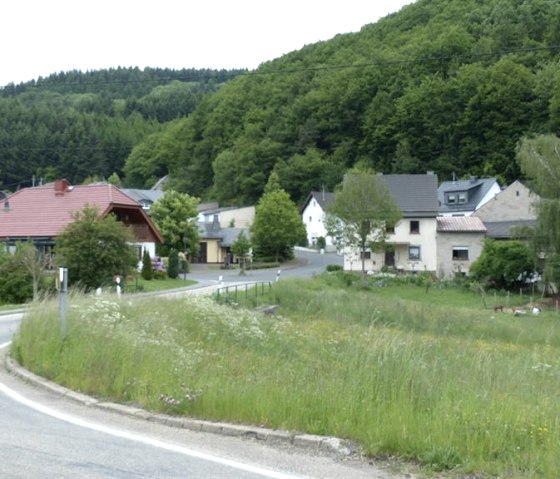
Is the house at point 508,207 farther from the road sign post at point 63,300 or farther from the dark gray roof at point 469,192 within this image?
the road sign post at point 63,300

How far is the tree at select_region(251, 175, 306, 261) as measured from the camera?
75.0 meters

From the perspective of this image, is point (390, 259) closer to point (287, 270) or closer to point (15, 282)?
point (287, 270)

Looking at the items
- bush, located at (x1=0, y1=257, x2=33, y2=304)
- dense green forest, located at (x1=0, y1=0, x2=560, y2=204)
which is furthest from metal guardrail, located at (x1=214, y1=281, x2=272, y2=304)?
dense green forest, located at (x1=0, y1=0, x2=560, y2=204)

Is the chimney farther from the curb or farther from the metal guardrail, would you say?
the curb

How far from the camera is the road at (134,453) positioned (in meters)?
6.20

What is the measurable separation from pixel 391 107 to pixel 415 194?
53.0 m

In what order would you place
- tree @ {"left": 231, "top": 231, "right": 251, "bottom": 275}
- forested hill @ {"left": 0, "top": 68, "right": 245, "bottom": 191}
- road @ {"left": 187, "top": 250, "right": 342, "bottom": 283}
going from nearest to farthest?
1. road @ {"left": 187, "top": 250, "right": 342, "bottom": 283}
2. tree @ {"left": 231, "top": 231, "right": 251, "bottom": 275}
3. forested hill @ {"left": 0, "top": 68, "right": 245, "bottom": 191}

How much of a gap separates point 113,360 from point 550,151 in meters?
40.6

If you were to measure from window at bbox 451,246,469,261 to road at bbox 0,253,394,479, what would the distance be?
54.0 metres

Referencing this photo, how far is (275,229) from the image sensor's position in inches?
2950

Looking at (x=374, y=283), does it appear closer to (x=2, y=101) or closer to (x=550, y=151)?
(x=550, y=151)

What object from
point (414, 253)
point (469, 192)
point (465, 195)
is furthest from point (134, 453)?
point (469, 192)

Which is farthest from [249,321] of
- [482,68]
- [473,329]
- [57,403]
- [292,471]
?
[482,68]

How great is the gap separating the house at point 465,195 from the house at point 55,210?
131 feet
